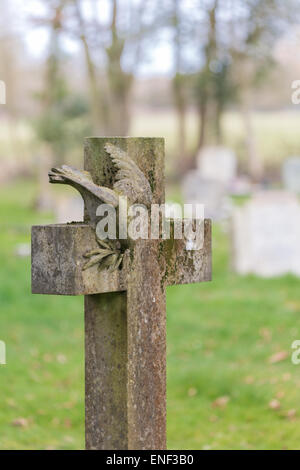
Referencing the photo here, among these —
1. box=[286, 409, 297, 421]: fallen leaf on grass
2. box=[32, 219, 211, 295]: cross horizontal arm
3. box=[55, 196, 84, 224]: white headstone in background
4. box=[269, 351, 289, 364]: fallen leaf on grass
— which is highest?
box=[55, 196, 84, 224]: white headstone in background

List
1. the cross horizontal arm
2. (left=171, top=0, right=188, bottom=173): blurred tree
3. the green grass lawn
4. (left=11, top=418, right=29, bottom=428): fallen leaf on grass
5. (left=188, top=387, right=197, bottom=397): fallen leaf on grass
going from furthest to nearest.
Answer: (left=171, top=0, right=188, bottom=173): blurred tree → (left=188, top=387, right=197, bottom=397): fallen leaf on grass → (left=11, top=418, right=29, bottom=428): fallen leaf on grass → the green grass lawn → the cross horizontal arm

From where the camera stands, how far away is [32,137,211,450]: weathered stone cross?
3.50 meters

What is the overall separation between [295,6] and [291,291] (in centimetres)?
1933

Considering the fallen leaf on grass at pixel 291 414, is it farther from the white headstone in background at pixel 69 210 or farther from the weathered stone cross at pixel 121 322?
the white headstone in background at pixel 69 210

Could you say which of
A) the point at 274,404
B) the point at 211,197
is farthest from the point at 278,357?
the point at 211,197

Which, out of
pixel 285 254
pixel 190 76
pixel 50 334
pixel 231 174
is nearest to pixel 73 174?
pixel 50 334

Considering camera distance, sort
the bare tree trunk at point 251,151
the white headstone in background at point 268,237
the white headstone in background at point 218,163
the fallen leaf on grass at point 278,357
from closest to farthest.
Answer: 1. the fallen leaf on grass at point 278,357
2. the white headstone in background at point 268,237
3. the white headstone in background at point 218,163
4. the bare tree trunk at point 251,151

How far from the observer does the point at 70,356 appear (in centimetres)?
902

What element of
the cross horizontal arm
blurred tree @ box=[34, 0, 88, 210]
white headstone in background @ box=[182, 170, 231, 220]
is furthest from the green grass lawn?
blurred tree @ box=[34, 0, 88, 210]

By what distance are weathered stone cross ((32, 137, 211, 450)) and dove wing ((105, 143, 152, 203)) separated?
0.12ft

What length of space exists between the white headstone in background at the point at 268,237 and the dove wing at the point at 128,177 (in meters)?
8.65

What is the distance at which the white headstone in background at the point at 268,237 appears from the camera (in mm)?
12430

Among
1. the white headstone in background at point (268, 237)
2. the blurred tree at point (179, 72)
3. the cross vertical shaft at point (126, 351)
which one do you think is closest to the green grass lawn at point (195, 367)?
the white headstone in background at point (268, 237)

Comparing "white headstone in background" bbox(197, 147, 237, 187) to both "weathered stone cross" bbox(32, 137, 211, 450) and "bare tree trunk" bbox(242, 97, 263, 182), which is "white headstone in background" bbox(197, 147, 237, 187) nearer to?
"bare tree trunk" bbox(242, 97, 263, 182)
